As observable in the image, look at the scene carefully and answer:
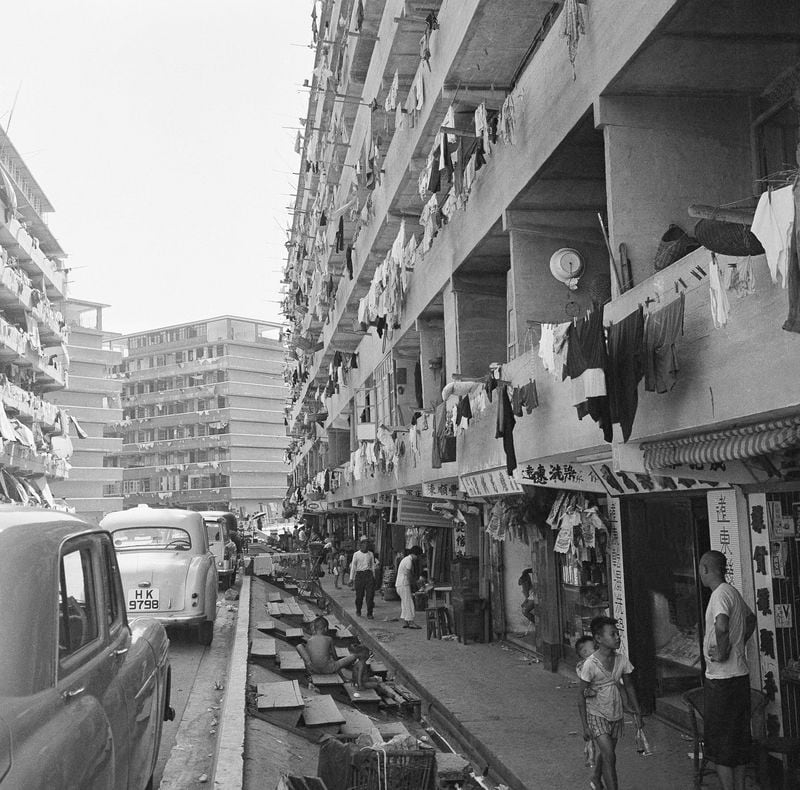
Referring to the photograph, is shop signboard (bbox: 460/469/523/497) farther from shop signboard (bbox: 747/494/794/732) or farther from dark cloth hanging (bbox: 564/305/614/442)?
dark cloth hanging (bbox: 564/305/614/442)

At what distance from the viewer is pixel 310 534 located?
187 feet

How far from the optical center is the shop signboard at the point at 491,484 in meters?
13.4

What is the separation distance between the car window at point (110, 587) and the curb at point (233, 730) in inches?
70.4

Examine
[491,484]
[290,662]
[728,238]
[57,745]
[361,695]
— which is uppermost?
[728,238]

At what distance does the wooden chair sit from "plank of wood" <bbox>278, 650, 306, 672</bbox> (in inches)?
220

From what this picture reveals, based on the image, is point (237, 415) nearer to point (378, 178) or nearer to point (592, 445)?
point (378, 178)

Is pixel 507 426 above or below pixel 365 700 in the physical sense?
above

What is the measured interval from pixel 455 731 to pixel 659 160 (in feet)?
23.2

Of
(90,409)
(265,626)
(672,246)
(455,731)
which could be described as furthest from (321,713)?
(90,409)

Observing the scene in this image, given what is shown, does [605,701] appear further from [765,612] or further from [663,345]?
[663,345]

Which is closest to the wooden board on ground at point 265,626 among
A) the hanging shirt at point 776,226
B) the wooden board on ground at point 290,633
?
the wooden board on ground at point 290,633

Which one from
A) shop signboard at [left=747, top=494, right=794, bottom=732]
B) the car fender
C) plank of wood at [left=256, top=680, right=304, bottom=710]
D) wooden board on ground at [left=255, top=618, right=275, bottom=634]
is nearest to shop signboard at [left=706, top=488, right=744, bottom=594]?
shop signboard at [left=747, top=494, right=794, bottom=732]

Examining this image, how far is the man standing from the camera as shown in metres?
7.29

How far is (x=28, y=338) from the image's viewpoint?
4462 centimetres
